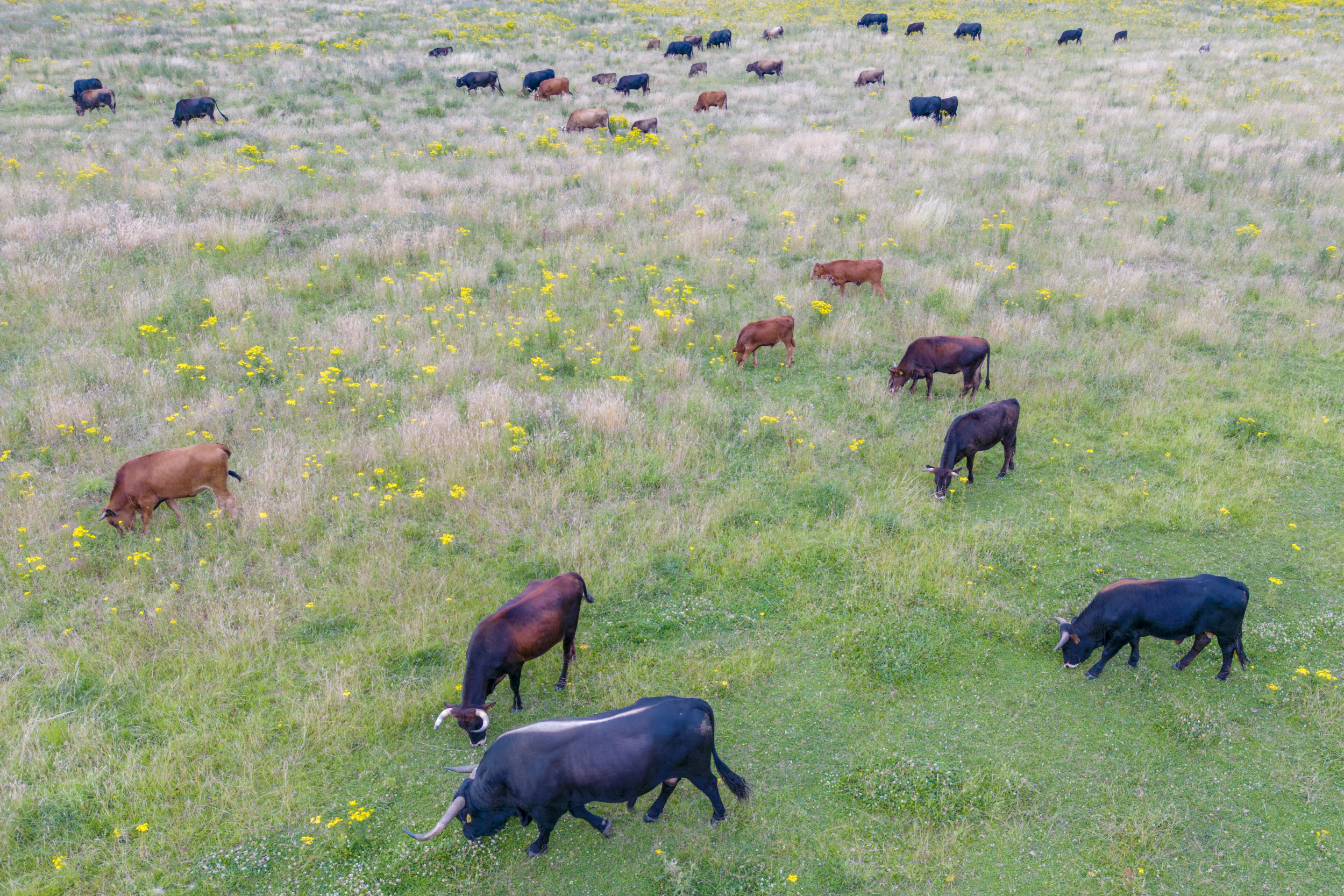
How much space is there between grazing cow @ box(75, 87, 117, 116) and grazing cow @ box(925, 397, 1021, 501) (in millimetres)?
26411

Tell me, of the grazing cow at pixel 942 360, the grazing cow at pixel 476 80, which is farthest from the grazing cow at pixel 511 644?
the grazing cow at pixel 476 80

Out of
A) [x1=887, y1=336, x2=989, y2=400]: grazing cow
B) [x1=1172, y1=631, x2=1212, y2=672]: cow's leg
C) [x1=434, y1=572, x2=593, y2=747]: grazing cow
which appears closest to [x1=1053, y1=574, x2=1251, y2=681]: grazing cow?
[x1=1172, y1=631, x2=1212, y2=672]: cow's leg

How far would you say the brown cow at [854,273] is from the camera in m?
13.9

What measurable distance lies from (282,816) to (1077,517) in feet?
26.9

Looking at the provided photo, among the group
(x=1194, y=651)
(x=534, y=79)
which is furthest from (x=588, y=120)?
(x=1194, y=651)

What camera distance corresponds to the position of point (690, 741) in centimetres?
539

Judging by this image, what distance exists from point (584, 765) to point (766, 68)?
3193 centimetres

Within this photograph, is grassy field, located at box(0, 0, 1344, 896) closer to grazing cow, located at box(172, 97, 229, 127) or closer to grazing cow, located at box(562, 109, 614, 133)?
grazing cow, located at box(172, 97, 229, 127)

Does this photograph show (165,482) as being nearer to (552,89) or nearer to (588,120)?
(588,120)

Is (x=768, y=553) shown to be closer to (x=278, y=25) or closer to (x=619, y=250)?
(x=619, y=250)

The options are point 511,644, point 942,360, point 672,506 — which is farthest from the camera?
point 942,360

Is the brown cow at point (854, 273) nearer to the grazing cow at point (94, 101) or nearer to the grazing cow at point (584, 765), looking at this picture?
the grazing cow at point (584, 765)

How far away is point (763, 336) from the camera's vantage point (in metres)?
11.8

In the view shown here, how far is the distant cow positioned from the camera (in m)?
23.6
